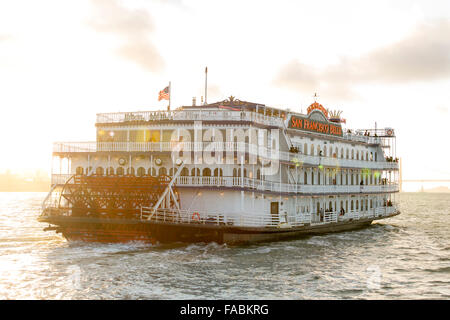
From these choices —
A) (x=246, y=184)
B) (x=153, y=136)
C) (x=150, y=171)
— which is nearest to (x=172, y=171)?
(x=150, y=171)

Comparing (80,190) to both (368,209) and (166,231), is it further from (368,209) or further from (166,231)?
(368,209)

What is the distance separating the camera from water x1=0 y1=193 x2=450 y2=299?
1766 cm

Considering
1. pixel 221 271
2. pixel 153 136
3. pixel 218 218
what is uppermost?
pixel 153 136

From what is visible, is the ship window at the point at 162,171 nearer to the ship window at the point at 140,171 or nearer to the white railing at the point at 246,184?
the ship window at the point at 140,171

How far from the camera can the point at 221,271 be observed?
20500 millimetres

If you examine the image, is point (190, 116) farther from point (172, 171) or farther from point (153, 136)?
point (172, 171)

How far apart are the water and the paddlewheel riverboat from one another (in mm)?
1060

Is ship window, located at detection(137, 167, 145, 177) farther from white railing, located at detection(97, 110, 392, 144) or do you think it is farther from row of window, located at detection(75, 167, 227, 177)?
white railing, located at detection(97, 110, 392, 144)

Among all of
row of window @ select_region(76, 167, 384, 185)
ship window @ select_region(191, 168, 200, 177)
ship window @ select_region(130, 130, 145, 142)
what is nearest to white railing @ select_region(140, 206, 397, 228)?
ship window @ select_region(191, 168, 200, 177)

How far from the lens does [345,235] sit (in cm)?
3416

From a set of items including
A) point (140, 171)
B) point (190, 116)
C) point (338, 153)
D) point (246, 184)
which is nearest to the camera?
point (246, 184)

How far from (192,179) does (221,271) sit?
8446 millimetres

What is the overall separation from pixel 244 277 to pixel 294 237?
1088 centimetres
